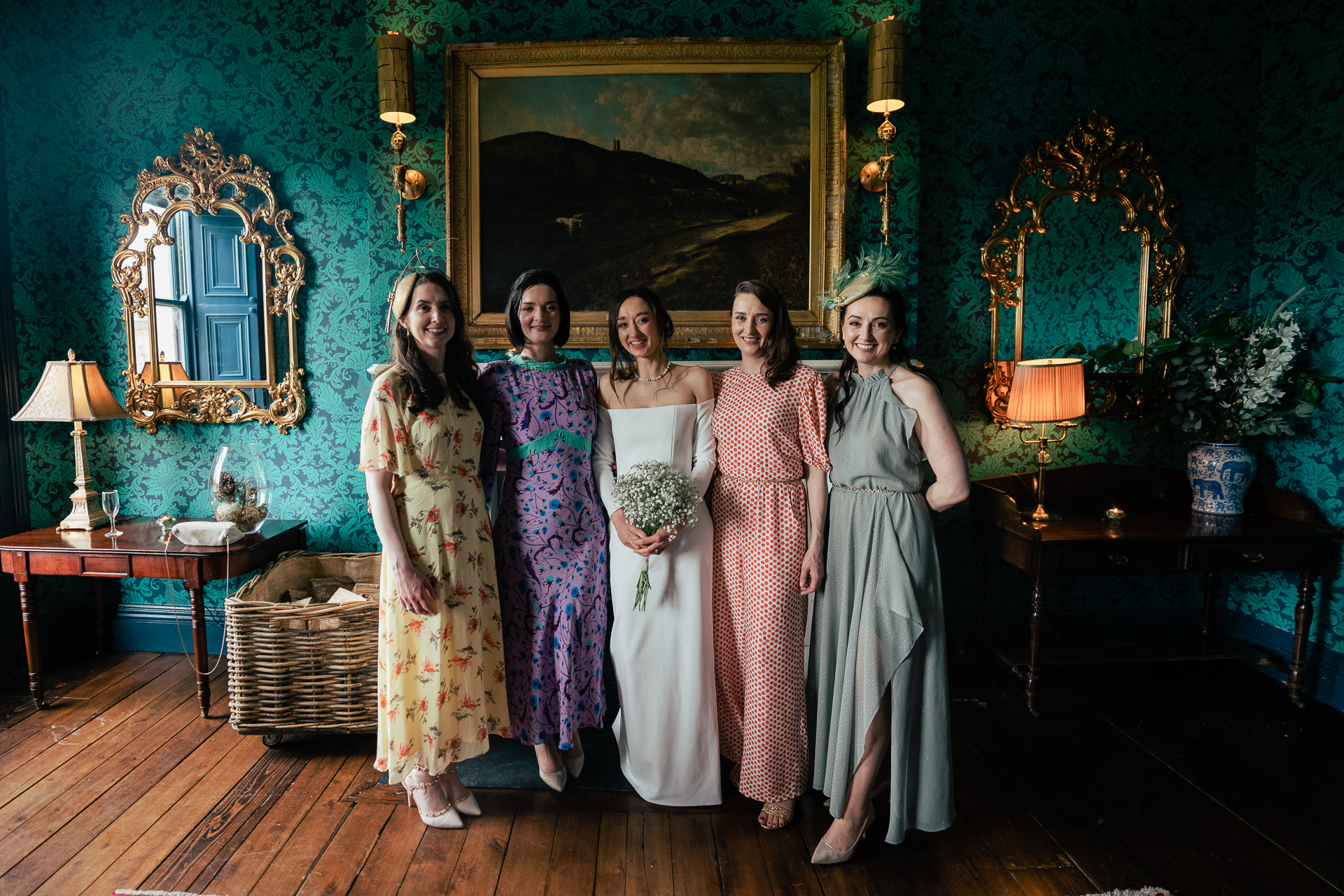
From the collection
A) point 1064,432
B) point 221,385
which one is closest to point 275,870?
point 221,385

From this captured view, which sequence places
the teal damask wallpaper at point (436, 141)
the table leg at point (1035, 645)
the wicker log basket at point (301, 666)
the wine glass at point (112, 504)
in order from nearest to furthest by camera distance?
the wicker log basket at point (301, 666), the table leg at point (1035, 645), the wine glass at point (112, 504), the teal damask wallpaper at point (436, 141)

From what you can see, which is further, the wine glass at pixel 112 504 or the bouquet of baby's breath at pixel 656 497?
the wine glass at pixel 112 504

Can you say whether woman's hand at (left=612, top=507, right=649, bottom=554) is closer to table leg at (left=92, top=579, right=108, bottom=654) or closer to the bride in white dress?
the bride in white dress

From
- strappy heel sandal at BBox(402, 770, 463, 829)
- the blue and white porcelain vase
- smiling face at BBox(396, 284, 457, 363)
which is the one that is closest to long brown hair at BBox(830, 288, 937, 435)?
smiling face at BBox(396, 284, 457, 363)

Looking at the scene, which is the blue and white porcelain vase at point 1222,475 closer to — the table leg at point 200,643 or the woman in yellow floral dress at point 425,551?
the woman in yellow floral dress at point 425,551

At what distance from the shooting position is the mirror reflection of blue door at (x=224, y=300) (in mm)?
3639

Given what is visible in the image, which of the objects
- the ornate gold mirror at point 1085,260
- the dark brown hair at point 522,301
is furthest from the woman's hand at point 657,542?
the ornate gold mirror at point 1085,260

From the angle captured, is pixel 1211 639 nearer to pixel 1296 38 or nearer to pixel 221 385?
pixel 1296 38

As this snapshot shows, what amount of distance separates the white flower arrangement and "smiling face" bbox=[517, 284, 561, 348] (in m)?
3.14

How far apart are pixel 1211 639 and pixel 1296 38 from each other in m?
3.12

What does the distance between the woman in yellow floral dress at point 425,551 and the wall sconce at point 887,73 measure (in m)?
2.22

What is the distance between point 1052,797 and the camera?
253 centimetres

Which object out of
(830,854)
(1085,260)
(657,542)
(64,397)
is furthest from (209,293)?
(1085,260)

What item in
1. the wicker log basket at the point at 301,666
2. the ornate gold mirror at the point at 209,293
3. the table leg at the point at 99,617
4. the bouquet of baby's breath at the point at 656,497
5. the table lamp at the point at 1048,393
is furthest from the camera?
the table leg at the point at 99,617
